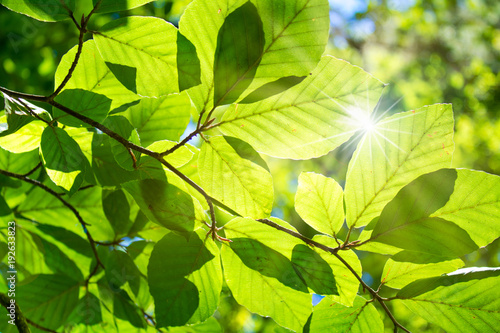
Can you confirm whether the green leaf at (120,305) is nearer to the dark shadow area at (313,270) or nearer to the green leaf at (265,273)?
the green leaf at (265,273)

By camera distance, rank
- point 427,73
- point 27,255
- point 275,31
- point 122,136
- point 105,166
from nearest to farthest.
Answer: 1. point 275,31
2. point 122,136
3. point 105,166
4. point 27,255
5. point 427,73

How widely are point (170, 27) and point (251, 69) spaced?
0.13m

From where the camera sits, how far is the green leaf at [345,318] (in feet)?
1.95

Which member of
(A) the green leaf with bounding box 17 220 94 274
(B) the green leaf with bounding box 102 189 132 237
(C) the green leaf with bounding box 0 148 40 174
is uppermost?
(B) the green leaf with bounding box 102 189 132 237

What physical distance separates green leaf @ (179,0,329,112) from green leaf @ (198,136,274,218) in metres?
0.09

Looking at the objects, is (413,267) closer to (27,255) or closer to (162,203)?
(162,203)

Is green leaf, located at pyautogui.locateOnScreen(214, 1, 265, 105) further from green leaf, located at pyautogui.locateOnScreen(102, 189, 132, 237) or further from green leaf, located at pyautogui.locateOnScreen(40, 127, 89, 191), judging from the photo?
green leaf, located at pyautogui.locateOnScreen(102, 189, 132, 237)

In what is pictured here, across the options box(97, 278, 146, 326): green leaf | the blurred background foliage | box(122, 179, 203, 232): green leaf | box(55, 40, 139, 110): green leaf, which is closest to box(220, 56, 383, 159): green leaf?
box(122, 179, 203, 232): green leaf

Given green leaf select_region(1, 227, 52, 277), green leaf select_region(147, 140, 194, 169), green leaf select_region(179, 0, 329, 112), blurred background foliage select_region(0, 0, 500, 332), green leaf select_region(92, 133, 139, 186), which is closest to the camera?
green leaf select_region(179, 0, 329, 112)

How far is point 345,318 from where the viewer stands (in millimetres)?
604

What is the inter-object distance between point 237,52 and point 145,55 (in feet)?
0.45

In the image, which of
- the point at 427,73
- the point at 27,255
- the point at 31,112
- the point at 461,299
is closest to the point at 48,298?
the point at 27,255

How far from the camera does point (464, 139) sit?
796 cm

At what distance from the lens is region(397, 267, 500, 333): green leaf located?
568 millimetres
